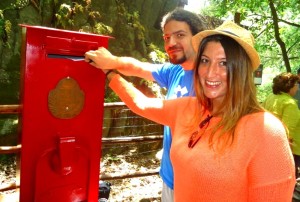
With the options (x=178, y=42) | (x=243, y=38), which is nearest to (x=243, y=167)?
(x=243, y=38)

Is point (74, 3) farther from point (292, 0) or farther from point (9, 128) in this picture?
point (292, 0)

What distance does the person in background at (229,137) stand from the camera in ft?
3.63

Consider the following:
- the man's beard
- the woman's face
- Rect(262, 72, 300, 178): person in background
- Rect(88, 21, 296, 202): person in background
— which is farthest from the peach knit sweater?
Rect(262, 72, 300, 178): person in background

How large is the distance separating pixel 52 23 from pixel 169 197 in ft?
19.5

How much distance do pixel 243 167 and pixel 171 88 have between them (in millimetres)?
1097

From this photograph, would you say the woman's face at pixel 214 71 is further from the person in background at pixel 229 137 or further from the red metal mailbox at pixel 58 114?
the red metal mailbox at pixel 58 114

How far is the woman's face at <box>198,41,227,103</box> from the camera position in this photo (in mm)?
1300

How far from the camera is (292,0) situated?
1009 cm

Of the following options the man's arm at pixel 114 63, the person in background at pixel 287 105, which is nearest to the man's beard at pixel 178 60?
the man's arm at pixel 114 63

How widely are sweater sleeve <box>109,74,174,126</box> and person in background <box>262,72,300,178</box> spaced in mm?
2354

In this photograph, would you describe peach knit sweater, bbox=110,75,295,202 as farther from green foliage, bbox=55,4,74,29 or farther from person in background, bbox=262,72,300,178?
green foliage, bbox=55,4,74,29

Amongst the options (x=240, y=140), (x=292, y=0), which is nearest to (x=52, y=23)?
(x=240, y=140)

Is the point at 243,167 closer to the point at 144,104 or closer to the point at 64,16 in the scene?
the point at 144,104

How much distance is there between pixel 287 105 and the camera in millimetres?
3576
